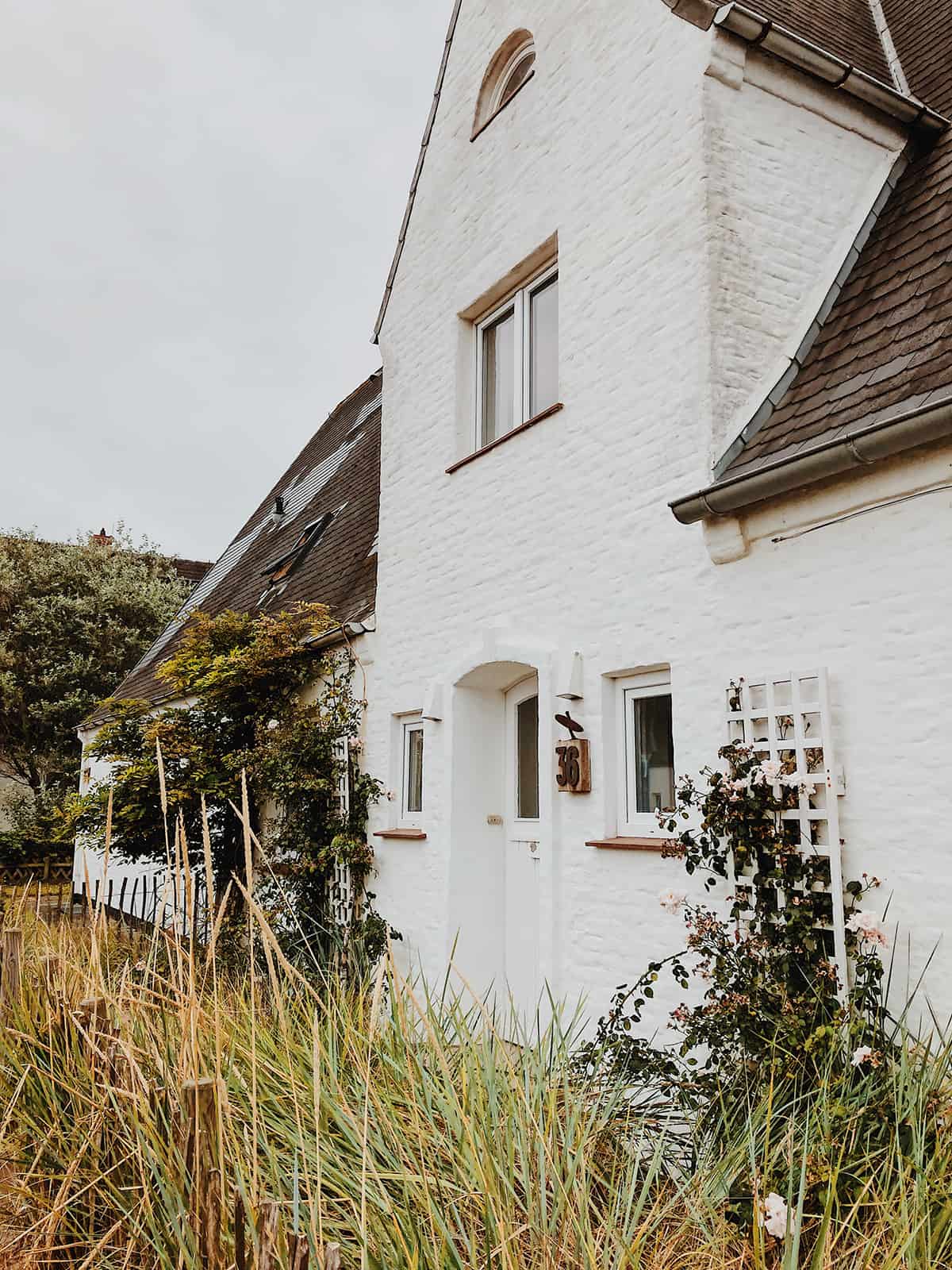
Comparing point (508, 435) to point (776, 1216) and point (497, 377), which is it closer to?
point (497, 377)

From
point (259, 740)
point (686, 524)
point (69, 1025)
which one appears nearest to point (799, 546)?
point (686, 524)

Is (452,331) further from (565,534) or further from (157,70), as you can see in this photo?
(157,70)

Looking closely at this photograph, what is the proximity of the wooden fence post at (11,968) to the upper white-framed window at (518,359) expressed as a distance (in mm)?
4783

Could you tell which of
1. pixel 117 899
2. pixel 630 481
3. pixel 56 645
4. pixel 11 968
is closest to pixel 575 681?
pixel 630 481

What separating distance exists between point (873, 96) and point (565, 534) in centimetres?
336

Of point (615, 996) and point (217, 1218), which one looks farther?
point (615, 996)

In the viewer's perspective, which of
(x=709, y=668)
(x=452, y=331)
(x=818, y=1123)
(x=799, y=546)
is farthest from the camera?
(x=452, y=331)

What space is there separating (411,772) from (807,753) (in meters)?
4.65

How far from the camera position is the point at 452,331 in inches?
325

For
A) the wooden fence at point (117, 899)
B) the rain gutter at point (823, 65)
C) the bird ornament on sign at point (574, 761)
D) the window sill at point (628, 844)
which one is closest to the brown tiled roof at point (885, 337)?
the rain gutter at point (823, 65)

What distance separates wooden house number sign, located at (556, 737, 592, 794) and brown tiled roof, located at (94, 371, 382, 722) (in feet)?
11.1

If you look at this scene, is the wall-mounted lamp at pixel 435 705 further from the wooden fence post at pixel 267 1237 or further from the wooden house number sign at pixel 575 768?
the wooden fence post at pixel 267 1237

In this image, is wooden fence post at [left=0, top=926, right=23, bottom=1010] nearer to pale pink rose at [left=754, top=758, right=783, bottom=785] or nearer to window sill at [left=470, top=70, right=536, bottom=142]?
pale pink rose at [left=754, top=758, right=783, bottom=785]

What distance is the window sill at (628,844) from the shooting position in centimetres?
531
